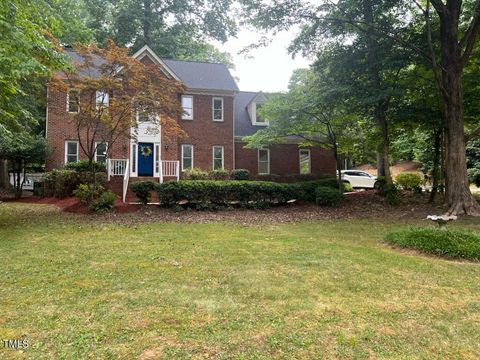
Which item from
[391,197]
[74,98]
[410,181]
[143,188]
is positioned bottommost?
[391,197]


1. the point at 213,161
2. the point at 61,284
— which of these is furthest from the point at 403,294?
the point at 213,161

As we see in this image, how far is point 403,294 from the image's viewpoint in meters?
4.16

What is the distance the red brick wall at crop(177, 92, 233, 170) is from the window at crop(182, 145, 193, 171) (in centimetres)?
19

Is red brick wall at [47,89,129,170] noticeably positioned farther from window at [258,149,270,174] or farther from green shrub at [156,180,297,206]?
window at [258,149,270,174]

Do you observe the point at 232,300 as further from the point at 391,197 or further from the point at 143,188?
the point at 391,197

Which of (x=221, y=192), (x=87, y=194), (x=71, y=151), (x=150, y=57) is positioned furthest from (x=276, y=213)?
(x=71, y=151)

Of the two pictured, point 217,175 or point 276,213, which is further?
point 217,175

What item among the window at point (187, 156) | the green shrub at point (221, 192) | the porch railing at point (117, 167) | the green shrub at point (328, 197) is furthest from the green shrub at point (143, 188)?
the window at point (187, 156)

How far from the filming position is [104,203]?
1129 centimetres

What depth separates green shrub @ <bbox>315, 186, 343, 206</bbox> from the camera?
42.9 ft

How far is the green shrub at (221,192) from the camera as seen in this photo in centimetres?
1176

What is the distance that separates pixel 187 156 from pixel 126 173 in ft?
17.1

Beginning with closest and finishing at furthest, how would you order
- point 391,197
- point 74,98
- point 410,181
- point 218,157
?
point 74,98
point 391,197
point 410,181
point 218,157

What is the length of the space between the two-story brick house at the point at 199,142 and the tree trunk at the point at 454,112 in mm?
10971
